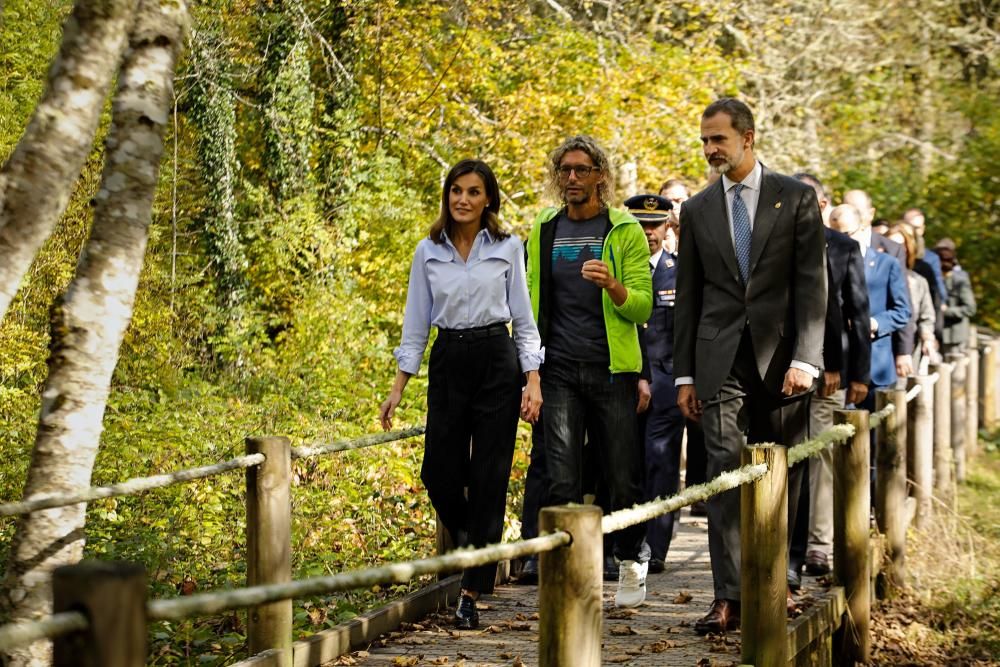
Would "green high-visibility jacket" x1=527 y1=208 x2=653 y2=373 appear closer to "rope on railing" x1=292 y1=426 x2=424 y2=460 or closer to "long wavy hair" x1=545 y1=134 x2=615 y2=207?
"long wavy hair" x1=545 y1=134 x2=615 y2=207

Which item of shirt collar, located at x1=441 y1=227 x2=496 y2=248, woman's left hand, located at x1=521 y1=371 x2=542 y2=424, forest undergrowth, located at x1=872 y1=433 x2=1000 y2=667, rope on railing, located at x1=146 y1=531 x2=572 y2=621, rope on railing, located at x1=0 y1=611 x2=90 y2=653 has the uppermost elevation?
shirt collar, located at x1=441 y1=227 x2=496 y2=248

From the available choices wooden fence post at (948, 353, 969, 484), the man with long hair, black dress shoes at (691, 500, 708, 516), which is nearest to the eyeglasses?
the man with long hair

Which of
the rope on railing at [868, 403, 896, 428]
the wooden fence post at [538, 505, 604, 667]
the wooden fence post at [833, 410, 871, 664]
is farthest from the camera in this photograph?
the rope on railing at [868, 403, 896, 428]

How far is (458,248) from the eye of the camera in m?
6.90

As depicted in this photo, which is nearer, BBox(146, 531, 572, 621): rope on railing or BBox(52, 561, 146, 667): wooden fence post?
BBox(52, 561, 146, 667): wooden fence post

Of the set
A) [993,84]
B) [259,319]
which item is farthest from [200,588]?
[993,84]

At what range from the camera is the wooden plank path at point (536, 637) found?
647 centimetres

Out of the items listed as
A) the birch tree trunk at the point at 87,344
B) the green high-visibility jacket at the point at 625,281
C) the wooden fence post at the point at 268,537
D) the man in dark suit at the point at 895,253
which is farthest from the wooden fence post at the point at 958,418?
the birch tree trunk at the point at 87,344

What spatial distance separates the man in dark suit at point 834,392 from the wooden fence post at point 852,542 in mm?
271

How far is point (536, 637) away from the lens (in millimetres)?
6930

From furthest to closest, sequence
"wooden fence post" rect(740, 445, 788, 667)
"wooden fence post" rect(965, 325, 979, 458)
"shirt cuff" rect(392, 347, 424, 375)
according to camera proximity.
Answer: "wooden fence post" rect(965, 325, 979, 458) → "shirt cuff" rect(392, 347, 424, 375) → "wooden fence post" rect(740, 445, 788, 667)

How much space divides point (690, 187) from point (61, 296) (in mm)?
17501

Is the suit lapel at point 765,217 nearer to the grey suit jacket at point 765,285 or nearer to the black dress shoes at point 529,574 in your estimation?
the grey suit jacket at point 765,285

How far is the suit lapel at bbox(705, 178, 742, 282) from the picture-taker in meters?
6.62
